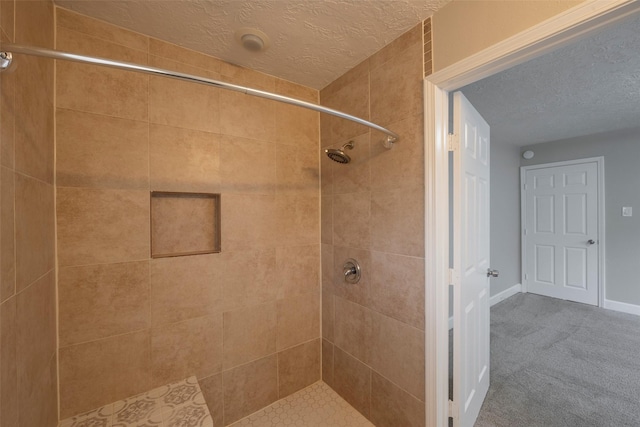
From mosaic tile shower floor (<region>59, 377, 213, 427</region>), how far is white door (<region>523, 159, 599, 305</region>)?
4.84 m

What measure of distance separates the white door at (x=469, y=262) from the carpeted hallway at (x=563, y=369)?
0.25m

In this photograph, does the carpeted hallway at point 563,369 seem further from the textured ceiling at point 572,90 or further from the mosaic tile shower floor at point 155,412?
the textured ceiling at point 572,90

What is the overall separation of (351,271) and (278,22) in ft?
4.84

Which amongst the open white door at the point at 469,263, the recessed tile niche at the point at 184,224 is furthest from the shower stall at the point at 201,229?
the open white door at the point at 469,263

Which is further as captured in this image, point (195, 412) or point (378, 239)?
point (378, 239)

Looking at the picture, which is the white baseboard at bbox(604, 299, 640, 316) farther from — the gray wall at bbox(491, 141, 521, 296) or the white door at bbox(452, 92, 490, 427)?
the white door at bbox(452, 92, 490, 427)

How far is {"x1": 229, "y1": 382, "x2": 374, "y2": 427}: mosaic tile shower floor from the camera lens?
1.56 metres

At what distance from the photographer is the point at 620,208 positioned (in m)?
3.21

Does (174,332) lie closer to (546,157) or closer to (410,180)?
(410,180)

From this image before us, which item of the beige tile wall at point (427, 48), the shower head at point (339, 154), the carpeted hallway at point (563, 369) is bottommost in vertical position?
the carpeted hallway at point (563, 369)

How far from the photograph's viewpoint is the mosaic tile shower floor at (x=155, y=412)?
44.0 inches

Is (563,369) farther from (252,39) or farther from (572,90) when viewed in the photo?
(252,39)

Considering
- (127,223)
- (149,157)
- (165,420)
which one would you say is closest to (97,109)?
(149,157)

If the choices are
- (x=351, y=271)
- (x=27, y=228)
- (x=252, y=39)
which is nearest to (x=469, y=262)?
(x=351, y=271)
